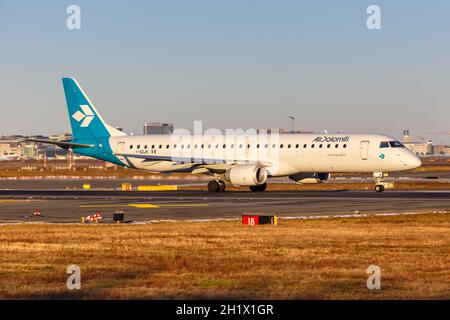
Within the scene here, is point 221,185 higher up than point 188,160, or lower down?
lower down

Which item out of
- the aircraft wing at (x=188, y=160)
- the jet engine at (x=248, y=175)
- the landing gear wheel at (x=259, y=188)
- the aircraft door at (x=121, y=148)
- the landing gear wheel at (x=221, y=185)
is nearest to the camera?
the jet engine at (x=248, y=175)

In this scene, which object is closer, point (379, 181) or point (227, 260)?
point (227, 260)

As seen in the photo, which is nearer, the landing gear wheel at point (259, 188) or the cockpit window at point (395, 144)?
the cockpit window at point (395, 144)

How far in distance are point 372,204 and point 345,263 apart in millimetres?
28515

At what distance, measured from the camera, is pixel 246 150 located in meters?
72.6

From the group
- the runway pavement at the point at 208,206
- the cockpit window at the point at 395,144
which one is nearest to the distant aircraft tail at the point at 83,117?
the runway pavement at the point at 208,206

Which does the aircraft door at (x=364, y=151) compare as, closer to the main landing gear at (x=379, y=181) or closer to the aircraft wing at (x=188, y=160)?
the main landing gear at (x=379, y=181)

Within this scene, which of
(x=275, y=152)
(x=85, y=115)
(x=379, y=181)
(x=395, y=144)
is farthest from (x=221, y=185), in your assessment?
(x=85, y=115)

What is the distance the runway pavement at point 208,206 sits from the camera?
45613mm

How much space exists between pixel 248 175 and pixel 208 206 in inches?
648

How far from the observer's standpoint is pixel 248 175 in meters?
68.4

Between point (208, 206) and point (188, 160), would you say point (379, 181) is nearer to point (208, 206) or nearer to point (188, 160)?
point (188, 160)

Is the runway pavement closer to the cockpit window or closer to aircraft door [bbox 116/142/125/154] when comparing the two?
the cockpit window
